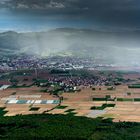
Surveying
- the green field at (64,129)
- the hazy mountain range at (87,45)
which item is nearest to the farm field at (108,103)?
the green field at (64,129)

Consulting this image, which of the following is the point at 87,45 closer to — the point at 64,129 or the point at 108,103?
the point at 108,103

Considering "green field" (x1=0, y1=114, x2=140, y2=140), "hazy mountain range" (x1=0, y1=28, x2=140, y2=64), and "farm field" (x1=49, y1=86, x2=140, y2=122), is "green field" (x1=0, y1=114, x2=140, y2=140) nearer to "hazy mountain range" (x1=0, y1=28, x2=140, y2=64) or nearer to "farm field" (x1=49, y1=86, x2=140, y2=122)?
"farm field" (x1=49, y1=86, x2=140, y2=122)

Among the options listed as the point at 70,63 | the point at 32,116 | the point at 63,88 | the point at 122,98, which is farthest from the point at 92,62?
the point at 32,116

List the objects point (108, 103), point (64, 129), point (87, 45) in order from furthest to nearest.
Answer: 1. point (87, 45)
2. point (108, 103)
3. point (64, 129)

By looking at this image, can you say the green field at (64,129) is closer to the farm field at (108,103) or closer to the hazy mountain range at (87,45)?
the farm field at (108,103)

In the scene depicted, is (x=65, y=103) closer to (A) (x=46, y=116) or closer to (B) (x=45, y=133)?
(A) (x=46, y=116)

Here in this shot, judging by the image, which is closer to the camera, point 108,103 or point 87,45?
point 108,103

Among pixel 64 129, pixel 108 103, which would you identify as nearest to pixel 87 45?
pixel 108 103

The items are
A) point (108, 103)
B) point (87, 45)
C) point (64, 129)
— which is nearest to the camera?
point (64, 129)
